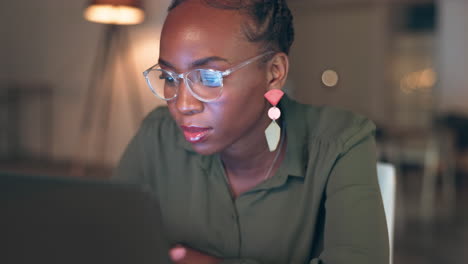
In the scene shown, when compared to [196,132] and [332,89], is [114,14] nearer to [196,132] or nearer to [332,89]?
[196,132]

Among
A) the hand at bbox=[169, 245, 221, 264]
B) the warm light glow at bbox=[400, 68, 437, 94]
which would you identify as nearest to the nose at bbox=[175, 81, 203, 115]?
the hand at bbox=[169, 245, 221, 264]

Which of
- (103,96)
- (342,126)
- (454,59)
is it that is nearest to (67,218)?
(342,126)

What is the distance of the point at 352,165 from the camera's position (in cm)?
86

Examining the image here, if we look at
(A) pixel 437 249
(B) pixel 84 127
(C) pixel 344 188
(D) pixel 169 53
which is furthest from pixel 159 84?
(B) pixel 84 127

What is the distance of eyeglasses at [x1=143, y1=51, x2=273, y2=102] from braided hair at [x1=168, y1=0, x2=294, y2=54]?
0.03 metres

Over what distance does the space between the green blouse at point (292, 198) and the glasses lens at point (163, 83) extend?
20 cm

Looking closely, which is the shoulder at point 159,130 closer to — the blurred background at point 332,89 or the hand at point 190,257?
the hand at point 190,257

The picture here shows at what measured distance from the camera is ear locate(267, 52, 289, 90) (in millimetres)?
827

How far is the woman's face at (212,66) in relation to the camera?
75cm

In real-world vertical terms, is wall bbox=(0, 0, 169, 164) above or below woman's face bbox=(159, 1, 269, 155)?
below

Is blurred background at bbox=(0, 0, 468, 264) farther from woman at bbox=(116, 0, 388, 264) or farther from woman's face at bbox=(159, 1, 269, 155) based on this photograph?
woman's face at bbox=(159, 1, 269, 155)

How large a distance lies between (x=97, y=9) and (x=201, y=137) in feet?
3.38

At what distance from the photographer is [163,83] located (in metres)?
0.80

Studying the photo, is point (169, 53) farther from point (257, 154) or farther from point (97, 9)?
point (97, 9)
